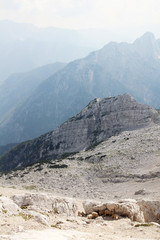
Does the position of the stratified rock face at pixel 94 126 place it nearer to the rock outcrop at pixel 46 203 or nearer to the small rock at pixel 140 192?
the small rock at pixel 140 192

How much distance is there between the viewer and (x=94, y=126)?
109 m

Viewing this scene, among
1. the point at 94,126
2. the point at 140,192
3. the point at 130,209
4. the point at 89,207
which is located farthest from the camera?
the point at 94,126

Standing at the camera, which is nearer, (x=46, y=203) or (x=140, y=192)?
(x=46, y=203)

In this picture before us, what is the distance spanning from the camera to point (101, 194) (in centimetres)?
4853

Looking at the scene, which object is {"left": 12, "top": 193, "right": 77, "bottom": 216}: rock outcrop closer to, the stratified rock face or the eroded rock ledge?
the eroded rock ledge

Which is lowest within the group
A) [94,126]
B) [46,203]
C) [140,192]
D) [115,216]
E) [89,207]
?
[140,192]

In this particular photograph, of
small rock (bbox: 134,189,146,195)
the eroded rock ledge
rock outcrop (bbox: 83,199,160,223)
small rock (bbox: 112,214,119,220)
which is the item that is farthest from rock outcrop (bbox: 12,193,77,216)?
small rock (bbox: 134,189,146,195)

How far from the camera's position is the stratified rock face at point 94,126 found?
327ft

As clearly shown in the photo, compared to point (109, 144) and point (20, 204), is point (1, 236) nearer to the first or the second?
point (20, 204)

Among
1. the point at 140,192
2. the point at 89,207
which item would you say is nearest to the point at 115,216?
the point at 89,207

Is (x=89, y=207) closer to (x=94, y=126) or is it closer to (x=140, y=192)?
(x=140, y=192)

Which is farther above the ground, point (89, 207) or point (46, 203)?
point (46, 203)

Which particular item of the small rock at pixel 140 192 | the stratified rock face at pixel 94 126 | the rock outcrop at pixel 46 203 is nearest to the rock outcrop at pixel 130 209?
the rock outcrop at pixel 46 203

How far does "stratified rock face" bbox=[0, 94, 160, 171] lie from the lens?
327ft
